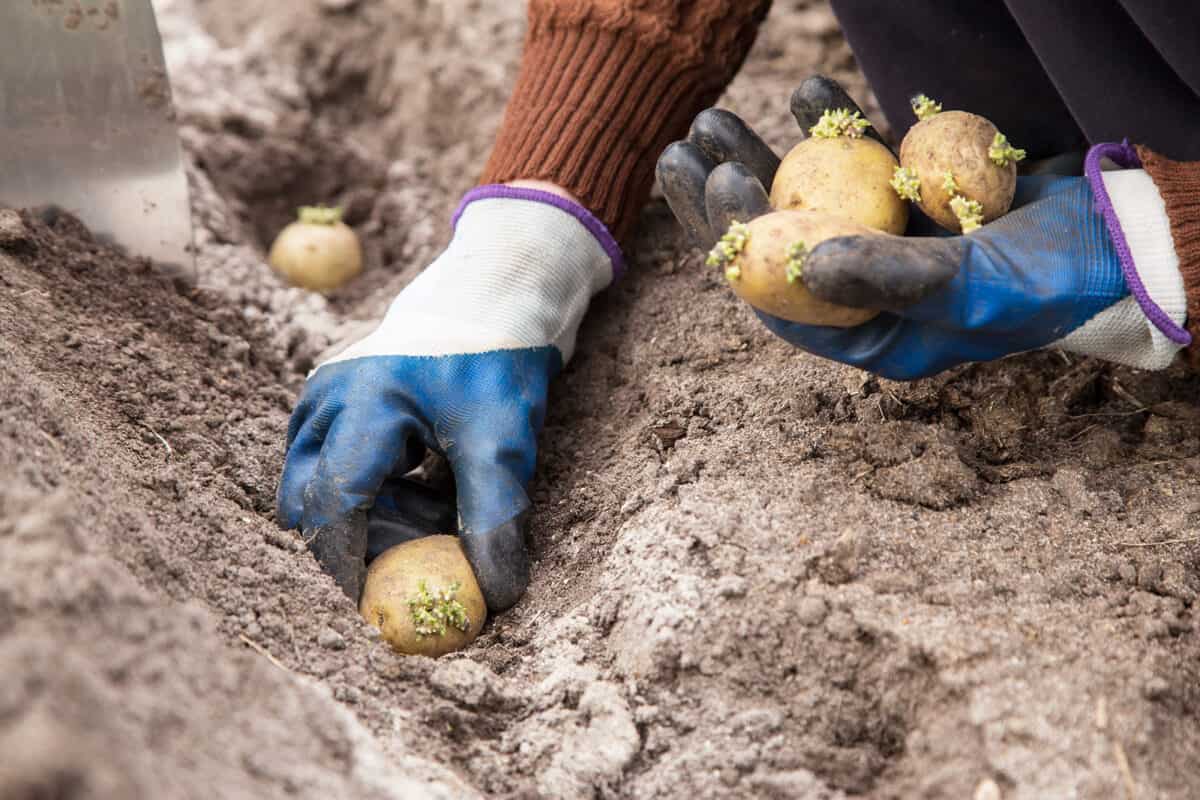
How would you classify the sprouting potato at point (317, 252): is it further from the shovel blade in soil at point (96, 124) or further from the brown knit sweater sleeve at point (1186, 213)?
the brown knit sweater sleeve at point (1186, 213)

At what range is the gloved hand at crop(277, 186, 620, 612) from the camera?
6.07 feet

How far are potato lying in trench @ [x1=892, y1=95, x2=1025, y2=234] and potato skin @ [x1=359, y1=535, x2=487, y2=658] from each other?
3.07 ft

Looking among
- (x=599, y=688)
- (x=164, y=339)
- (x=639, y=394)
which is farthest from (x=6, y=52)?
(x=599, y=688)

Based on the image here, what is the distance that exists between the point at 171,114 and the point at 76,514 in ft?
4.37

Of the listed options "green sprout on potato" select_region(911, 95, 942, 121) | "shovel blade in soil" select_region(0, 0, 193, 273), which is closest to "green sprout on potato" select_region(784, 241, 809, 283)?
"green sprout on potato" select_region(911, 95, 942, 121)

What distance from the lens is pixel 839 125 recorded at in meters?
1.86

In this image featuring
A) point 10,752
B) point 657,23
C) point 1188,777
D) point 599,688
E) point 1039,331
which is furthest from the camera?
point 657,23

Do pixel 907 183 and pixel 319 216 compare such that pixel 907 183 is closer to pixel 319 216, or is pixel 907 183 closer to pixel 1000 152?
pixel 1000 152

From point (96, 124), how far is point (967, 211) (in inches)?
69.8

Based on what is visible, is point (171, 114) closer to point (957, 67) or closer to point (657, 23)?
point (657, 23)

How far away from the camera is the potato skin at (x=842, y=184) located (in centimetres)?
175

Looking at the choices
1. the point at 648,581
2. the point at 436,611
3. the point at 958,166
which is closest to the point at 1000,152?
the point at 958,166

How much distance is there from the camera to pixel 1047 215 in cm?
178

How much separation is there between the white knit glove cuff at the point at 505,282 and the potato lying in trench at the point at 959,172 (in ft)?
2.35
